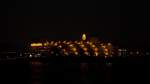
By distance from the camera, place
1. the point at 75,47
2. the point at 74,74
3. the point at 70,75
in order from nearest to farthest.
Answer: the point at 70,75
the point at 74,74
the point at 75,47

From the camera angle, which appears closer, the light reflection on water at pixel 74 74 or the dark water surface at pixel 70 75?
the dark water surface at pixel 70 75

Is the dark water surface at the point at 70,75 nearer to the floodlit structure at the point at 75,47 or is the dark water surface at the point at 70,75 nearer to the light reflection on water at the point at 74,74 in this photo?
the light reflection on water at the point at 74,74

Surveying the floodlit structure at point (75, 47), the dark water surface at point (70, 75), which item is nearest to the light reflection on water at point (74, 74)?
the dark water surface at point (70, 75)

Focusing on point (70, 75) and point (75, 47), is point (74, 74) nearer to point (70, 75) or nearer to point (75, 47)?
point (70, 75)

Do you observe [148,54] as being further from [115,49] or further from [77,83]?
[77,83]

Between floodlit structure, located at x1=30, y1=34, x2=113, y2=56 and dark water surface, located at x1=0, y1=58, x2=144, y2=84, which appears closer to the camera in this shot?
dark water surface, located at x1=0, y1=58, x2=144, y2=84

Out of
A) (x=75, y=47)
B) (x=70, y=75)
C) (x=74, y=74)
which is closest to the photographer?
(x=70, y=75)

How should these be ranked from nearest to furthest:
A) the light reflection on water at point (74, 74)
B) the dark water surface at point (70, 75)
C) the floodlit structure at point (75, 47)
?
1. the dark water surface at point (70, 75)
2. the light reflection on water at point (74, 74)
3. the floodlit structure at point (75, 47)

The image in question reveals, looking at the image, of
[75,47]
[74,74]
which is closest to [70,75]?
[74,74]

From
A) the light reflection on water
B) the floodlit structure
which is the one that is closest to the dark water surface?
the light reflection on water

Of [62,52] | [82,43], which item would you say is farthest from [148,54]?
[62,52]

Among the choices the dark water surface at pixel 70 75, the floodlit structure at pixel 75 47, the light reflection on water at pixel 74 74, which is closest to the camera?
the dark water surface at pixel 70 75

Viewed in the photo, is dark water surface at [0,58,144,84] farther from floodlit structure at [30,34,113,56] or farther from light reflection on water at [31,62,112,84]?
floodlit structure at [30,34,113,56]

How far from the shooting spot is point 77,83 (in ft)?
107
